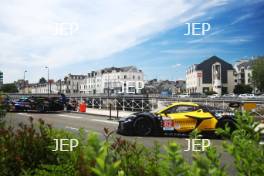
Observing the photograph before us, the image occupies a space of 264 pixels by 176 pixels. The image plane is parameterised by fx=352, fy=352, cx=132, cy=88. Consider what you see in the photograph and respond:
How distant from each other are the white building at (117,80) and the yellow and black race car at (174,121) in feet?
15.9

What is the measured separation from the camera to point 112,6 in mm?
4785

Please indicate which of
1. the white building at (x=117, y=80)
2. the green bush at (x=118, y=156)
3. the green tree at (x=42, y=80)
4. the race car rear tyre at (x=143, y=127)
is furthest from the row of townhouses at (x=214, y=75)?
the race car rear tyre at (x=143, y=127)

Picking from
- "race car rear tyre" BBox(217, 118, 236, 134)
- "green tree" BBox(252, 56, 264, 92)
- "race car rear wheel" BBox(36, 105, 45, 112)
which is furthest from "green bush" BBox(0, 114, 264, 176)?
"race car rear wheel" BBox(36, 105, 45, 112)

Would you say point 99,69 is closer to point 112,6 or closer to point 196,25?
point 112,6

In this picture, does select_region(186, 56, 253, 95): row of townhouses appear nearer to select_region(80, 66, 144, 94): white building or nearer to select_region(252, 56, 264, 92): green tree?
select_region(252, 56, 264, 92): green tree

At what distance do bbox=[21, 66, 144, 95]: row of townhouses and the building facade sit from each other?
2.41 ft

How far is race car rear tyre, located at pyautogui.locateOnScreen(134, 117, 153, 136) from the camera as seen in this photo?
11.4m

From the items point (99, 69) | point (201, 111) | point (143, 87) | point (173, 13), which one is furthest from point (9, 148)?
point (201, 111)

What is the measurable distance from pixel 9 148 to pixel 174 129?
7.38 meters

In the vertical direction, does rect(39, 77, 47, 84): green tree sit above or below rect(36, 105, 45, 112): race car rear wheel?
above

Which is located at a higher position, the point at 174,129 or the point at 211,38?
the point at 211,38

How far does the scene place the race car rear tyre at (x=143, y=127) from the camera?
11383 mm

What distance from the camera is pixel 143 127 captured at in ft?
37.8

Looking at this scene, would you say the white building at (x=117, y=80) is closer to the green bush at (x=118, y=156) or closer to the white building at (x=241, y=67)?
the green bush at (x=118, y=156)
